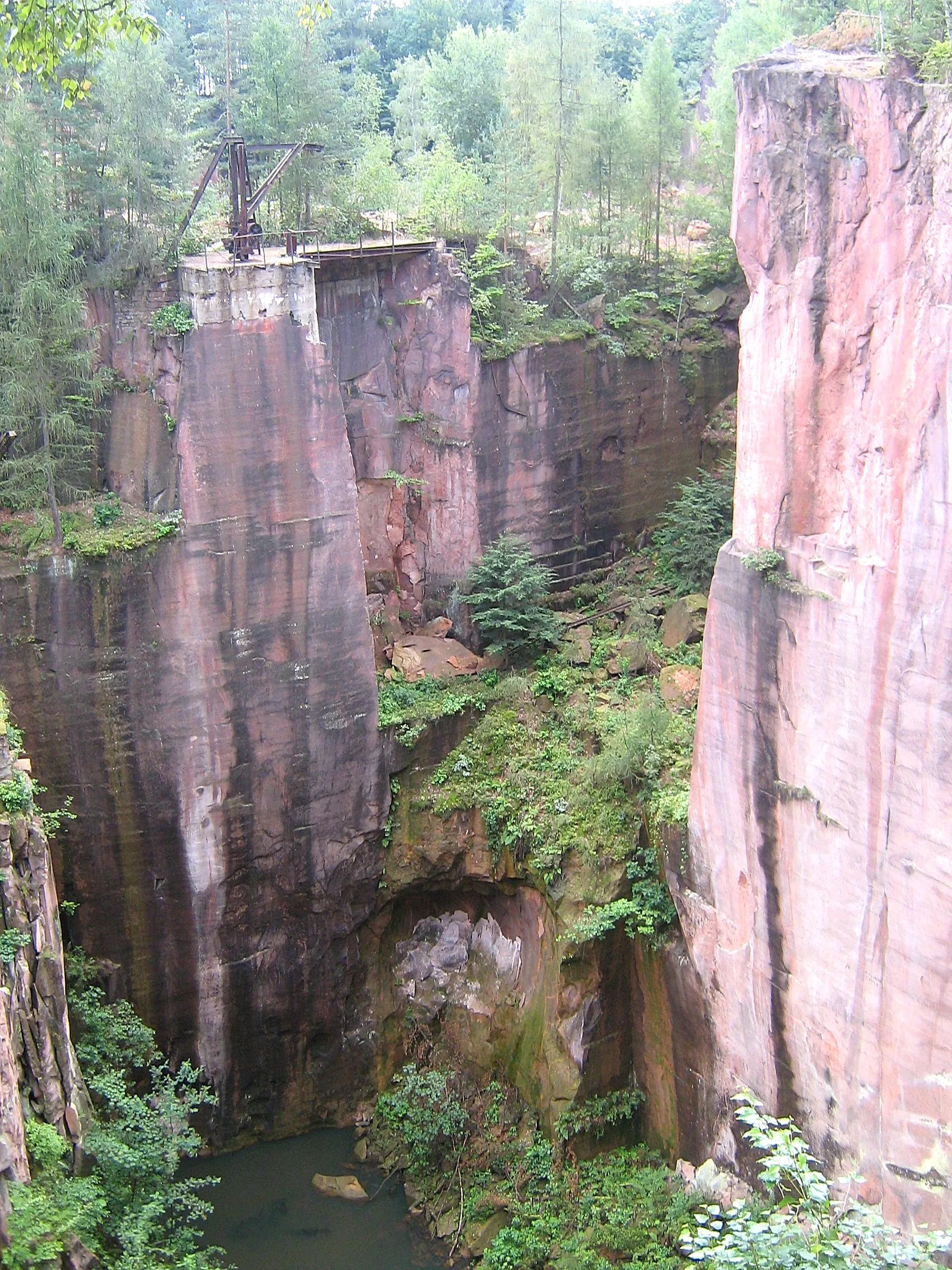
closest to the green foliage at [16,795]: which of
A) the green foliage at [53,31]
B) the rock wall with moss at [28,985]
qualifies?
the rock wall with moss at [28,985]

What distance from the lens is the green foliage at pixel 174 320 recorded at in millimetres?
15281

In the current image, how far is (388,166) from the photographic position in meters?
19.8

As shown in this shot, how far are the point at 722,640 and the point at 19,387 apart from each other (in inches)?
330

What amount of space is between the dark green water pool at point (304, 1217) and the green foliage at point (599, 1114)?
2.14 meters

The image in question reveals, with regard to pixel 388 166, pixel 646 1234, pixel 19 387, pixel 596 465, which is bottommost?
pixel 646 1234

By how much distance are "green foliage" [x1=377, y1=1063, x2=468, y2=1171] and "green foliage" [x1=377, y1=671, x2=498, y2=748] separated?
4.14m

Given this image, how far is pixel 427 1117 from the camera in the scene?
1585 cm

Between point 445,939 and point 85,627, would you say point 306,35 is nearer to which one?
point 85,627

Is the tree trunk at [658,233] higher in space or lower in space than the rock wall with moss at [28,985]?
higher

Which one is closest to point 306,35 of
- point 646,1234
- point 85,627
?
point 85,627

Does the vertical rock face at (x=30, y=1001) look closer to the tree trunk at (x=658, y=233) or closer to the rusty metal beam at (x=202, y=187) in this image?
the rusty metal beam at (x=202, y=187)

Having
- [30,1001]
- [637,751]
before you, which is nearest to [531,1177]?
[637,751]

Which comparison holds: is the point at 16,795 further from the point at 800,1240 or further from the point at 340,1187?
the point at 800,1240

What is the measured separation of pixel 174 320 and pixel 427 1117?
992cm
